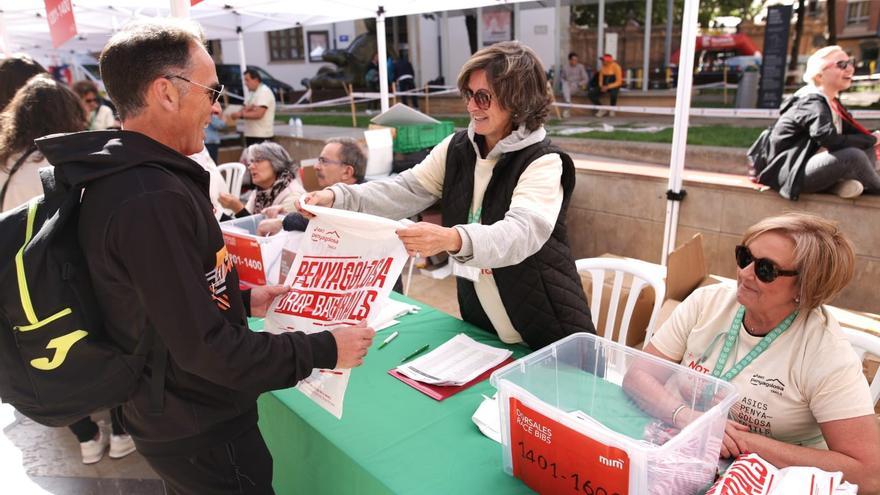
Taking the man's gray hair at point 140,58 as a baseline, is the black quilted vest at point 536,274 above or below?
below

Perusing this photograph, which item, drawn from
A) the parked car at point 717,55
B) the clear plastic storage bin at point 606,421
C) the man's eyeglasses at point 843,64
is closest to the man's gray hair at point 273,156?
the clear plastic storage bin at point 606,421

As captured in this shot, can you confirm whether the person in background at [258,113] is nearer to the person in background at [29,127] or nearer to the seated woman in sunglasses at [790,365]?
the person in background at [29,127]

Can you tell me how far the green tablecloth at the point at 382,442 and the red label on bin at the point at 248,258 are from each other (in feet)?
2.14

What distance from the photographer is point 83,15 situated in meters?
8.11

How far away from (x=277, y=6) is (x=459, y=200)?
5784 mm

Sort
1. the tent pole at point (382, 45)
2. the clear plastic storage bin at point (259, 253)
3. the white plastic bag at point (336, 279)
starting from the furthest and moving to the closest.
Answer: the tent pole at point (382, 45) → the clear plastic storage bin at point (259, 253) → the white plastic bag at point (336, 279)

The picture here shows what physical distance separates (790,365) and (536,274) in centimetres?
71

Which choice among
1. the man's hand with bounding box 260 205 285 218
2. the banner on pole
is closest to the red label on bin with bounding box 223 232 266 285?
the man's hand with bounding box 260 205 285 218

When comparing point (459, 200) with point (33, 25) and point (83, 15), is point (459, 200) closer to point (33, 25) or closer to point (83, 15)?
point (83, 15)

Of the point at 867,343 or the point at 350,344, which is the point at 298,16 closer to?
the point at 350,344

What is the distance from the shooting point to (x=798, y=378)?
143 centimetres

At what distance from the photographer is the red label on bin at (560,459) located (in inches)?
40.5

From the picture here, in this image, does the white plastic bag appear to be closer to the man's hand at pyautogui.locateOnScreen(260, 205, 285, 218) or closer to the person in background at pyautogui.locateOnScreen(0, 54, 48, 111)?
the man's hand at pyautogui.locateOnScreen(260, 205, 285, 218)

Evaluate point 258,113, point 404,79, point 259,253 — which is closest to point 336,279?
point 259,253
